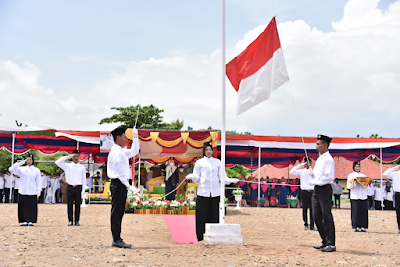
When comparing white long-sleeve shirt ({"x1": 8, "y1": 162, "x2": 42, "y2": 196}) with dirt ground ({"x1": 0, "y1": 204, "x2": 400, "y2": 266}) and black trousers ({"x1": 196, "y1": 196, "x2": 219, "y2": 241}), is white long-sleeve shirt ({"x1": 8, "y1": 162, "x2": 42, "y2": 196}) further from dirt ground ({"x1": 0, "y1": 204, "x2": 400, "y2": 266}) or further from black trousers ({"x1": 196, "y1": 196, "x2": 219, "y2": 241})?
black trousers ({"x1": 196, "y1": 196, "x2": 219, "y2": 241})

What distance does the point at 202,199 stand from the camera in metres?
7.61

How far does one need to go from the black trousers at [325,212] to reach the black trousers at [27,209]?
6.61 meters

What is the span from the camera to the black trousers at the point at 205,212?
7609 mm

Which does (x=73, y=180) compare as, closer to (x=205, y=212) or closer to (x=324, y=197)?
(x=205, y=212)

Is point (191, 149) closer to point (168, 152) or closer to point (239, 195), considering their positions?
point (168, 152)

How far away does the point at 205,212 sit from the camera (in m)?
7.61

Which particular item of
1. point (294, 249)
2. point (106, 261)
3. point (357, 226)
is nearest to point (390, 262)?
point (294, 249)

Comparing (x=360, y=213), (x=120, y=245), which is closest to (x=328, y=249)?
(x=120, y=245)

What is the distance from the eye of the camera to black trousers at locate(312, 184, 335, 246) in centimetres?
675

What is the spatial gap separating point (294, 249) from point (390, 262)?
149cm

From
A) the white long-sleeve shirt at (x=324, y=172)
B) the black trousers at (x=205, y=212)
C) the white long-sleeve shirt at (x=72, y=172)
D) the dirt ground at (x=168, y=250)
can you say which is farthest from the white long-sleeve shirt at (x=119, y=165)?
the white long-sleeve shirt at (x=72, y=172)

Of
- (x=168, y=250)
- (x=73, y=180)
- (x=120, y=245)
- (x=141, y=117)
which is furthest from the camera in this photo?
(x=141, y=117)

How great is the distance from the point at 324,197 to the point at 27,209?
6.87 meters

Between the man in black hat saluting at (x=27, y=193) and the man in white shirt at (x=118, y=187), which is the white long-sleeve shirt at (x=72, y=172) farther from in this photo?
the man in white shirt at (x=118, y=187)
